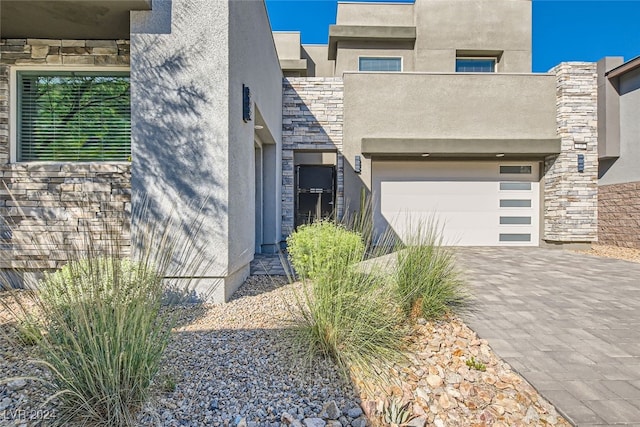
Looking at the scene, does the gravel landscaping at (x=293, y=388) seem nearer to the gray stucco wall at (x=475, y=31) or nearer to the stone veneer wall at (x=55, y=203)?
the stone veneer wall at (x=55, y=203)

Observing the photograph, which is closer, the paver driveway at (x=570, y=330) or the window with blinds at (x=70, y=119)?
the paver driveway at (x=570, y=330)

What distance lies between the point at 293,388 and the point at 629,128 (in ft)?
36.3

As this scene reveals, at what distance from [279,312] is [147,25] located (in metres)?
3.55

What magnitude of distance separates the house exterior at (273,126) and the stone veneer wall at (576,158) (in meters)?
0.03

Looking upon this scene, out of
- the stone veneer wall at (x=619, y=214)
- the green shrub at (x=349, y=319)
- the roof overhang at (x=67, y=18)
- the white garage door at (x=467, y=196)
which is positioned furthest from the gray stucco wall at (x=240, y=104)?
the stone veneer wall at (x=619, y=214)

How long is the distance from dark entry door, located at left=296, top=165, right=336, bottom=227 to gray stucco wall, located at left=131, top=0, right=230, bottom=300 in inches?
223

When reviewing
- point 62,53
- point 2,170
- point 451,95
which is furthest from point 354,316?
point 451,95

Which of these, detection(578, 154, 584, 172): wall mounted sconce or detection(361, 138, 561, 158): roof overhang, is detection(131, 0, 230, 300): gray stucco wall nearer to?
detection(361, 138, 561, 158): roof overhang

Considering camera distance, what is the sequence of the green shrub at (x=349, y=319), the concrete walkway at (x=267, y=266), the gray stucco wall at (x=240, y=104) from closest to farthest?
the green shrub at (x=349, y=319) < the gray stucco wall at (x=240, y=104) < the concrete walkway at (x=267, y=266)

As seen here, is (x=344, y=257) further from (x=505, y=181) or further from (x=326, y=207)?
(x=505, y=181)

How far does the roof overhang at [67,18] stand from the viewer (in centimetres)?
369

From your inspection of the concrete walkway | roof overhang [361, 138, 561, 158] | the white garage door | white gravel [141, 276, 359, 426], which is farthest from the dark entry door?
white gravel [141, 276, 359, 426]

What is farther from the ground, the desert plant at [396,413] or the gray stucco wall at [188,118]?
the gray stucco wall at [188,118]

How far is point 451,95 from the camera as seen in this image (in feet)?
28.2
